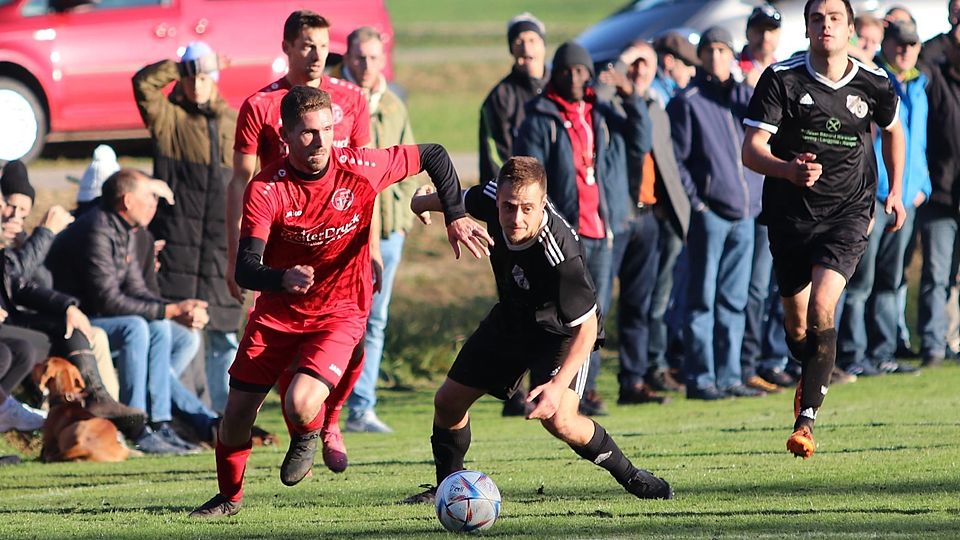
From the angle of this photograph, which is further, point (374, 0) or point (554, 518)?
point (374, 0)

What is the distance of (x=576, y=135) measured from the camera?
457 inches

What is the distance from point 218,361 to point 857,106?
544cm

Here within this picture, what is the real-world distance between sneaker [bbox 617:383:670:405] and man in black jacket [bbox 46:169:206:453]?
335 cm

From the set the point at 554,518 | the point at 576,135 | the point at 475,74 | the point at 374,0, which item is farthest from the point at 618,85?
the point at 475,74

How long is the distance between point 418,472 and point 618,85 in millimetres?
3920

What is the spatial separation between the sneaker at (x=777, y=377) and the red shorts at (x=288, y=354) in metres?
6.11

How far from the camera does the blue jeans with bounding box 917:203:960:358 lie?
13688 mm

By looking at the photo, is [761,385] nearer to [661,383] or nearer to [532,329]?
[661,383]

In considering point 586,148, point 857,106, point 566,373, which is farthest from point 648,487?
point 586,148

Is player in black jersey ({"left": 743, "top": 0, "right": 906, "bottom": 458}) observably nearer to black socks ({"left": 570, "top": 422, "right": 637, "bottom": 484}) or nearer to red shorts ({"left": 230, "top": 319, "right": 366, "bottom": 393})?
black socks ({"left": 570, "top": 422, "right": 637, "bottom": 484})

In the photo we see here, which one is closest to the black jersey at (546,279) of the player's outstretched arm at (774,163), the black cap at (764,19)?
the player's outstretched arm at (774,163)

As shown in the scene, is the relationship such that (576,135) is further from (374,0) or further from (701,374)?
(374,0)

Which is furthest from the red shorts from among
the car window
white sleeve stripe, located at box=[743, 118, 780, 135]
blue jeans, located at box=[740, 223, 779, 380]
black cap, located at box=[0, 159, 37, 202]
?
the car window

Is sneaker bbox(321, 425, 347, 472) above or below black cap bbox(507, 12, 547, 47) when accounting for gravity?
below
